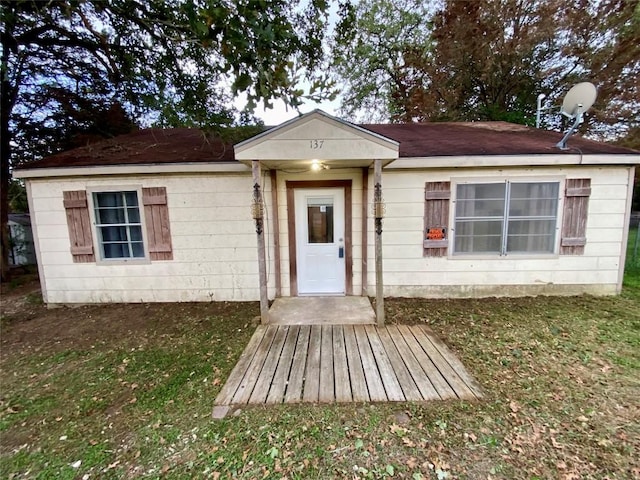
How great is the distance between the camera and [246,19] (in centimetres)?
262

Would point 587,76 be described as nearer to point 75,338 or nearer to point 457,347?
point 457,347

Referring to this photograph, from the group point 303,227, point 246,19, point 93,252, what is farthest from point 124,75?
point 303,227

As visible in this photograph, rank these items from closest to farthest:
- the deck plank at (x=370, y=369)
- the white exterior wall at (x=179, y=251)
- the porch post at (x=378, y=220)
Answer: the deck plank at (x=370, y=369)
the porch post at (x=378, y=220)
the white exterior wall at (x=179, y=251)

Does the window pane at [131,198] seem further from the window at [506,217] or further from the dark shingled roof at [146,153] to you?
the window at [506,217]

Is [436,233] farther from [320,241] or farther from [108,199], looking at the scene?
[108,199]

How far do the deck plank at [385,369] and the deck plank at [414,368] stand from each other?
17 centimetres

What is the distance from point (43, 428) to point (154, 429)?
3.05 ft

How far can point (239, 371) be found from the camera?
290cm

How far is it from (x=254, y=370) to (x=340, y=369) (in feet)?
2.82

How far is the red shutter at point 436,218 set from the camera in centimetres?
468

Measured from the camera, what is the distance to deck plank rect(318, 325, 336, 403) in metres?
2.49

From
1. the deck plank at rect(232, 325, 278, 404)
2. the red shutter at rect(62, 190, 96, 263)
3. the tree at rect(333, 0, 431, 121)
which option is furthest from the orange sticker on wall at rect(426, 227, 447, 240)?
→ the tree at rect(333, 0, 431, 121)

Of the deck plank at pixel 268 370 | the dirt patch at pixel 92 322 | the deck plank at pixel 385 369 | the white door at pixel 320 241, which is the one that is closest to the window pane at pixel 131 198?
Answer: the dirt patch at pixel 92 322

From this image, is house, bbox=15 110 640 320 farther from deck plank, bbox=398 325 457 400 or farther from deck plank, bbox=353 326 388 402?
deck plank, bbox=353 326 388 402
